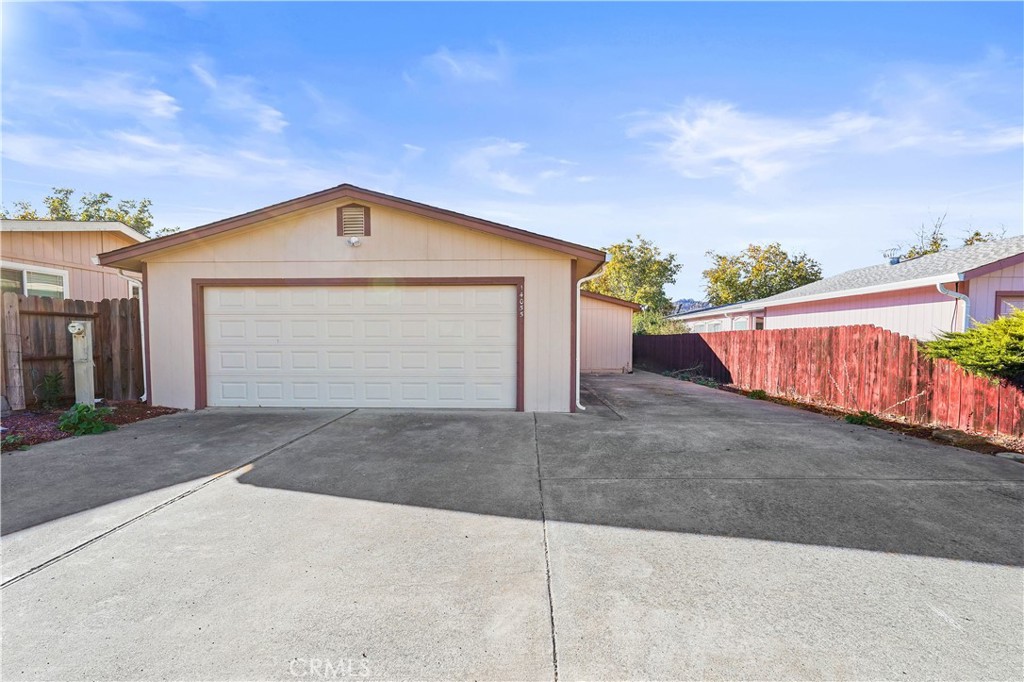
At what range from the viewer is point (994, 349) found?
17.1 feet

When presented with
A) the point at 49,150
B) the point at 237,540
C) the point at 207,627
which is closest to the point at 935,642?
the point at 207,627

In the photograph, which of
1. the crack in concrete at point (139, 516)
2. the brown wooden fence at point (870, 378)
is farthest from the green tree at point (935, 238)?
the crack in concrete at point (139, 516)

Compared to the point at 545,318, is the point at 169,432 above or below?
below

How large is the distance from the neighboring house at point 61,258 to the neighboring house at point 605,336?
40.9 ft

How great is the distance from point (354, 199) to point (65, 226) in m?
6.69

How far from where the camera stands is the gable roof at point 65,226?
7.92 meters

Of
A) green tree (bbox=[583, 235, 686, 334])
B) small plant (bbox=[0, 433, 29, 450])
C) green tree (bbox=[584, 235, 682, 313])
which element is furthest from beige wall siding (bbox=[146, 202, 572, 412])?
green tree (bbox=[584, 235, 682, 313])

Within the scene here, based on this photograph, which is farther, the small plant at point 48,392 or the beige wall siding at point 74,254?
the beige wall siding at point 74,254

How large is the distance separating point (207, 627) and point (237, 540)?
0.95 m

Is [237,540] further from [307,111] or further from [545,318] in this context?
[307,111]

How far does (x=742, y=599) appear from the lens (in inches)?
88.3

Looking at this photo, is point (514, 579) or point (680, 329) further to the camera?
point (680, 329)

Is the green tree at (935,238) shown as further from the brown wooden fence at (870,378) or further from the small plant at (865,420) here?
the small plant at (865,420)

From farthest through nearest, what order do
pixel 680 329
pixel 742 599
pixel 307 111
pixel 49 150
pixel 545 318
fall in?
pixel 680 329 < pixel 49 150 < pixel 307 111 < pixel 545 318 < pixel 742 599
